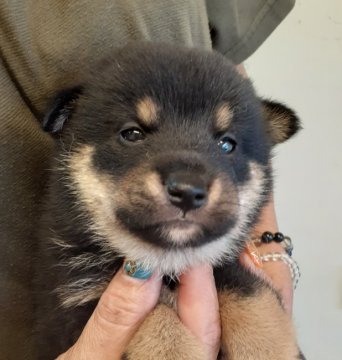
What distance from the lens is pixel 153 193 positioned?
1.02 meters

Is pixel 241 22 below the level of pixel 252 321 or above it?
above

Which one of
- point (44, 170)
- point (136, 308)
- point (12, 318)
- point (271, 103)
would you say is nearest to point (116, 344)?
point (136, 308)

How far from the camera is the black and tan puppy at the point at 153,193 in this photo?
1096mm

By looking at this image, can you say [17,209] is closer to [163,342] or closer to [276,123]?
[163,342]

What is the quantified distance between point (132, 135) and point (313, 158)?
192cm

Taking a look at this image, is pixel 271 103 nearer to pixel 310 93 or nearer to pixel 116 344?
pixel 116 344

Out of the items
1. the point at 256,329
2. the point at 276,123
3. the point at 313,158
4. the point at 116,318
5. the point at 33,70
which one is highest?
the point at 33,70

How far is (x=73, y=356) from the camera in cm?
120

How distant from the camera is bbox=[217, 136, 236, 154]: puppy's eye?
1.23 m

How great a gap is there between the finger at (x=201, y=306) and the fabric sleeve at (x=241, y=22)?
2.57 feet

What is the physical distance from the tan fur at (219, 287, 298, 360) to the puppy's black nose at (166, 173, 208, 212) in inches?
14.3

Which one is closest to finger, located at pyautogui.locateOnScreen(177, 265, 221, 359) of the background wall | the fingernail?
the fingernail

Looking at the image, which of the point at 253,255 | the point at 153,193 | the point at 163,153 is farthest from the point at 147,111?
the point at 253,255

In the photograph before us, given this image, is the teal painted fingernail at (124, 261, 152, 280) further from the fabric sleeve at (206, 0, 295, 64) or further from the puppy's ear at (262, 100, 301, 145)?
the fabric sleeve at (206, 0, 295, 64)
